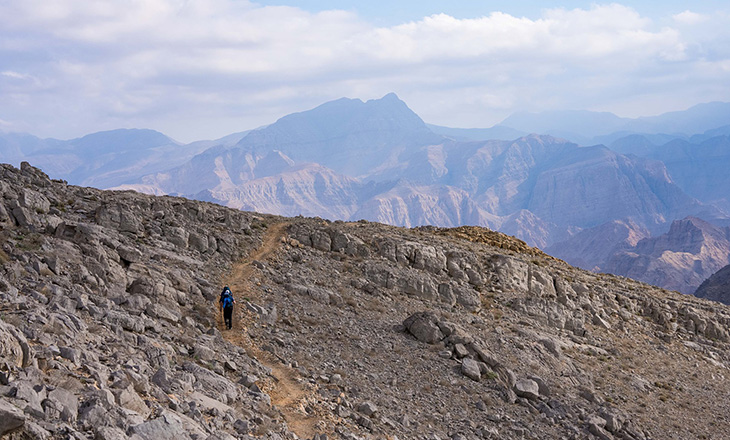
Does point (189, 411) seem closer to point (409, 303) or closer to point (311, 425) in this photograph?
point (311, 425)

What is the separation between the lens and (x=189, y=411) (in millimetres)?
13086

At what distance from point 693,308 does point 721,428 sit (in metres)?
15.2

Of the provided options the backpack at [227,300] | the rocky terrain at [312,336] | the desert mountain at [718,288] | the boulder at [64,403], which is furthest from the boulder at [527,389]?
the desert mountain at [718,288]

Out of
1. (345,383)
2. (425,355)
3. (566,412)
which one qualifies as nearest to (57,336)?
(345,383)

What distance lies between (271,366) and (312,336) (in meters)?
3.29

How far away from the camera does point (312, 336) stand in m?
22.9

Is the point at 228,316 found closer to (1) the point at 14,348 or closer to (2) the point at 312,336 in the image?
(2) the point at 312,336

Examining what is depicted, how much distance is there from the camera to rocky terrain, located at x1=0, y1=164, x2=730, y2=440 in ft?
43.0

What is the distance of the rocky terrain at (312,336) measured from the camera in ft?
43.0

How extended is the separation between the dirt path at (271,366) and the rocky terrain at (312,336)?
8 cm

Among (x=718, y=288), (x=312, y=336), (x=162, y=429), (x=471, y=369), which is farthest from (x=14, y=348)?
(x=718, y=288)

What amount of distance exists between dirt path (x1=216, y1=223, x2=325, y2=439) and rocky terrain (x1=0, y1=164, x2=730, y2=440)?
0.26 feet

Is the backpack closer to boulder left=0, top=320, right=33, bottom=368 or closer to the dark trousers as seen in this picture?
the dark trousers

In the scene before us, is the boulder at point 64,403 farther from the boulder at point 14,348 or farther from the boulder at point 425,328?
the boulder at point 425,328
